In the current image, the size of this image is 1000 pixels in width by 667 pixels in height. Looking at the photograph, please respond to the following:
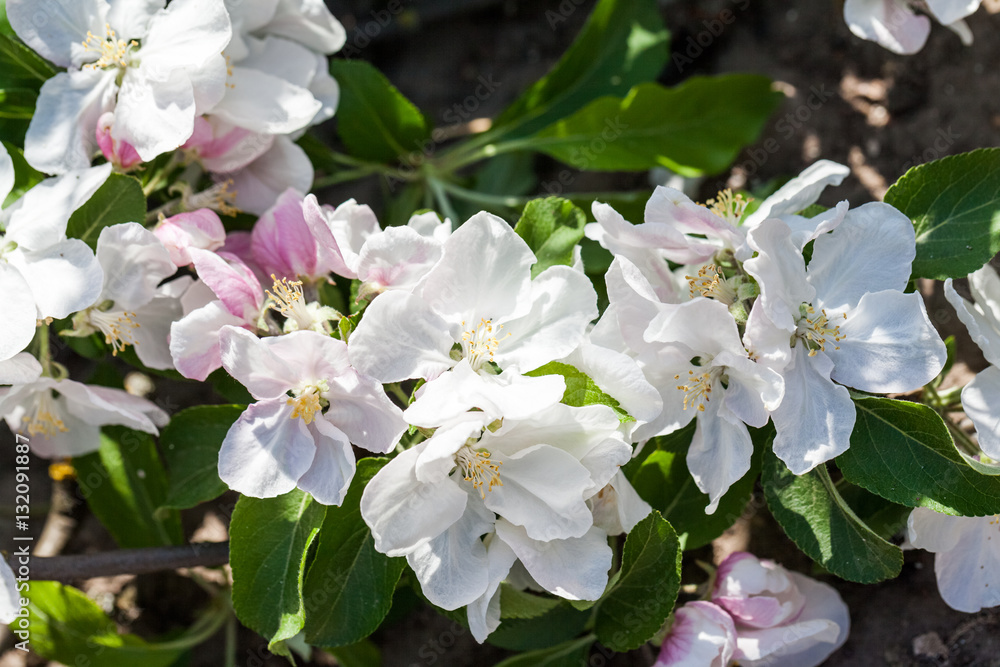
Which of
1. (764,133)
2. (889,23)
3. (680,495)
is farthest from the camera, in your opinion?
(764,133)

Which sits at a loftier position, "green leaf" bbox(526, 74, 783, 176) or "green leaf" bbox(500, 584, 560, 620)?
"green leaf" bbox(526, 74, 783, 176)

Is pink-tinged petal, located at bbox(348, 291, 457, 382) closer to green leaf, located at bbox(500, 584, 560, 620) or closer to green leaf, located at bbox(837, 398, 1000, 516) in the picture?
green leaf, located at bbox(500, 584, 560, 620)

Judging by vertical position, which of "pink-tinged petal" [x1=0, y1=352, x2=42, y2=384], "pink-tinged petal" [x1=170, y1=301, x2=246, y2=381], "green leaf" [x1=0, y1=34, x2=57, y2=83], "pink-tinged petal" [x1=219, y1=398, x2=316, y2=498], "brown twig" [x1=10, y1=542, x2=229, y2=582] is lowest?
"brown twig" [x1=10, y1=542, x2=229, y2=582]

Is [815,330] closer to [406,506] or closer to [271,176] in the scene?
[406,506]

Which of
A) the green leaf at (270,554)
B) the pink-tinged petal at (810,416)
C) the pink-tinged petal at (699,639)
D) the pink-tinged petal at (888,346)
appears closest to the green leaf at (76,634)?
the green leaf at (270,554)

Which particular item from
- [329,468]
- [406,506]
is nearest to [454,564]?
[406,506]

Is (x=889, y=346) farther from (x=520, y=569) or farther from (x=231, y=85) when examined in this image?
(x=231, y=85)

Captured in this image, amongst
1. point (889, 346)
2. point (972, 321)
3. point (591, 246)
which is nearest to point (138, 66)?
point (591, 246)

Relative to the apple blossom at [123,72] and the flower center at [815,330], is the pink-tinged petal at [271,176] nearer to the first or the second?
the apple blossom at [123,72]

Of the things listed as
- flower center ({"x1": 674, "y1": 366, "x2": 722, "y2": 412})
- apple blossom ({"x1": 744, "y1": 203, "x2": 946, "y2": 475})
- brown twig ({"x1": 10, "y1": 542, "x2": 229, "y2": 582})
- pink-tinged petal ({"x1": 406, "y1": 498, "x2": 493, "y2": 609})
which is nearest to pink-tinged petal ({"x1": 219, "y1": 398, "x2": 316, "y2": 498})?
pink-tinged petal ({"x1": 406, "y1": 498, "x2": 493, "y2": 609})
